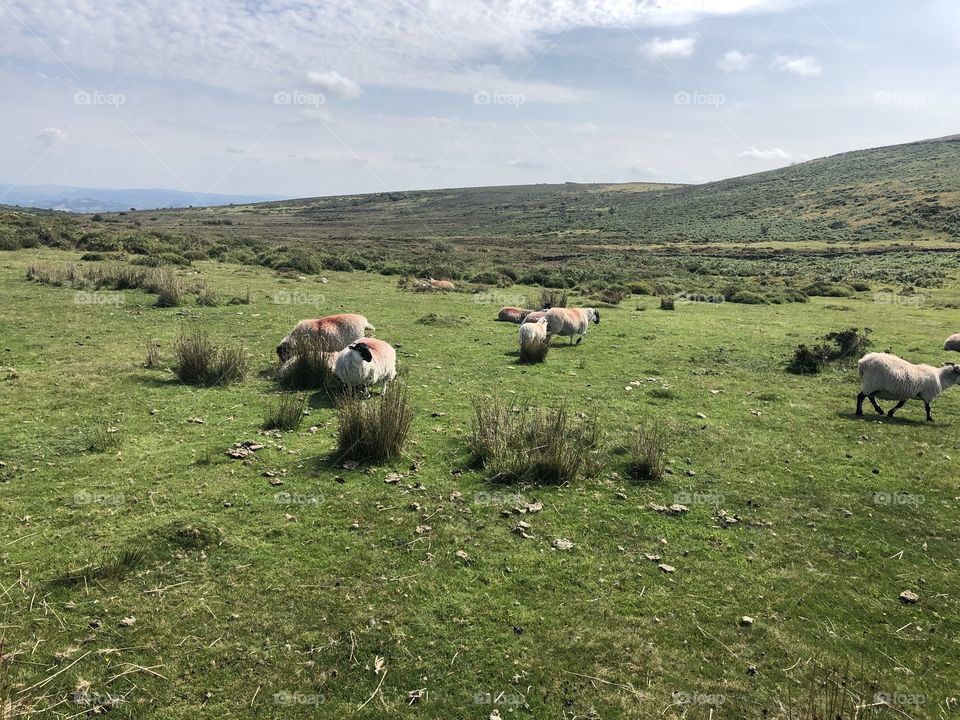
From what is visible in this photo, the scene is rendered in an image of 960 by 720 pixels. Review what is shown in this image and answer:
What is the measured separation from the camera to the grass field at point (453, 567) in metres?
4.38

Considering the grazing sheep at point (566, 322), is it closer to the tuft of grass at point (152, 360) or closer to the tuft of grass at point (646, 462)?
the tuft of grass at point (646, 462)

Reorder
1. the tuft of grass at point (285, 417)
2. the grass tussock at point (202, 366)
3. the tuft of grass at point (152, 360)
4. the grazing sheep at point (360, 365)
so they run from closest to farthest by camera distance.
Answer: the tuft of grass at point (285, 417)
the grazing sheep at point (360, 365)
the grass tussock at point (202, 366)
the tuft of grass at point (152, 360)

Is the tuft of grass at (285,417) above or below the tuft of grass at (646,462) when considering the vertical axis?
above

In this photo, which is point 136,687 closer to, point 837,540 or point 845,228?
point 837,540

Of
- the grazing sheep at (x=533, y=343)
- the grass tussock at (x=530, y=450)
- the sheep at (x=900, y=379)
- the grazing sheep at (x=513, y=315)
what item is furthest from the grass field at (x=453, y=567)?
the grazing sheep at (x=513, y=315)

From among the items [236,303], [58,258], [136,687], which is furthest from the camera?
[58,258]

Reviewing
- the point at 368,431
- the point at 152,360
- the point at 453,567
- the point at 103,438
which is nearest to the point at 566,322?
the point at 368,431

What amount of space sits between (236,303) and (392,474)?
16982 millimetres

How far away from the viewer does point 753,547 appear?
650 centimetres

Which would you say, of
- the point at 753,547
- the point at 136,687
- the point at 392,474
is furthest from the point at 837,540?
the point at 136,687

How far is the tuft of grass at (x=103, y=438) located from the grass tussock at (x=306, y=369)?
3.45m

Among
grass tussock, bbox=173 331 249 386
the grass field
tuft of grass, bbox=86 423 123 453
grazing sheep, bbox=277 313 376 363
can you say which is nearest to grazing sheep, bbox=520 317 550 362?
the grass field

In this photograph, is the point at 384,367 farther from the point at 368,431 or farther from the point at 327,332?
the point at 368,431

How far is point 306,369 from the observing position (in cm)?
1178
